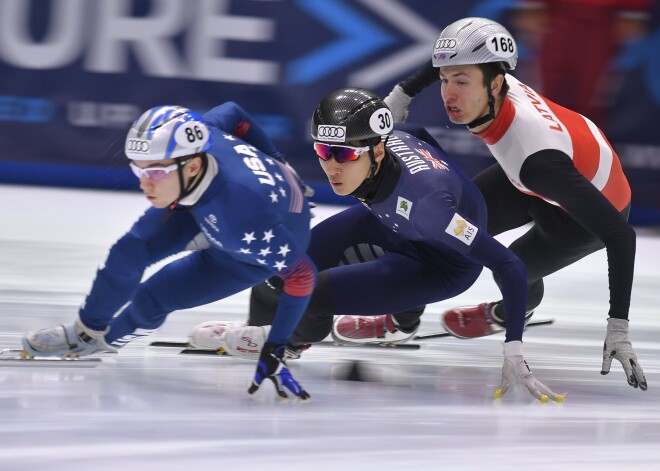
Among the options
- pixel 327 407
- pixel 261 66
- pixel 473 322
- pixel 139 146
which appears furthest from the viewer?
pixel 261 66

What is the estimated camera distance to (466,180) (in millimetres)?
4023

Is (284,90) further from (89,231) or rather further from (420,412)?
(420,412)

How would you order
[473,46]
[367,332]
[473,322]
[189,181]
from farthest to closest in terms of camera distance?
[473,322]
[367,332]
[473,46]
[189,181]

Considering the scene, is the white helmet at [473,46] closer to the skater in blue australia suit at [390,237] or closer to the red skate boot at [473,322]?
the skater in blue australia suit at [390,237]

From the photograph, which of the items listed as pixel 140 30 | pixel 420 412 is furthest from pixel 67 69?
pixel 420 412

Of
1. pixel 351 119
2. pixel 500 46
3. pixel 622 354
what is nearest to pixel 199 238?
pixel 351 119

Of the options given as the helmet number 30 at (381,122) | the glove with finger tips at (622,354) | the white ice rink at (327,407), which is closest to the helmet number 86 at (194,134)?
the helmet number 30 at (381,122)

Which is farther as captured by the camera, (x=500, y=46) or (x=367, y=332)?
(x=367, y=332)

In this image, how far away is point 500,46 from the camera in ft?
13.3

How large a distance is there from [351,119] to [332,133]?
0.08 meters

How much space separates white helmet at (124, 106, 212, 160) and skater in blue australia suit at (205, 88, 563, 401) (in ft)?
1.70

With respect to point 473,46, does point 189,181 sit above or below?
below

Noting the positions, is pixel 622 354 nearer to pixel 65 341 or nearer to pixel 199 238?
pixel 199 238

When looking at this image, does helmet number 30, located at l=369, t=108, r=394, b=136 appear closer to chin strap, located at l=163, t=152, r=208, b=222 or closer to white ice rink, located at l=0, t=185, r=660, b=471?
chin strap, located at l=163, t=152, r=208, b=222
